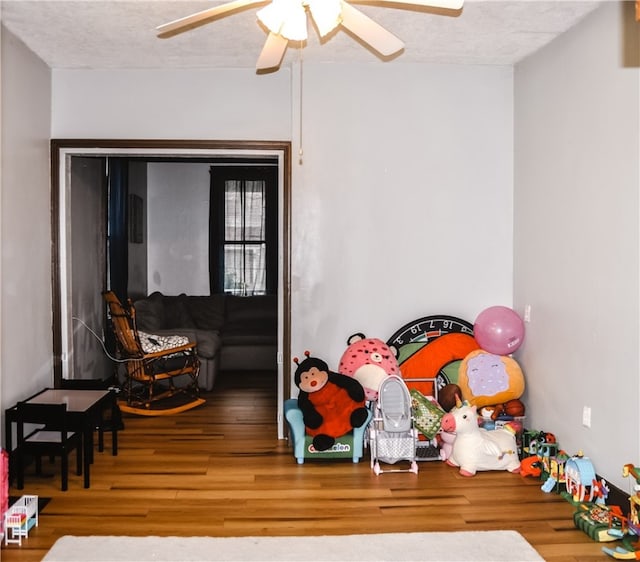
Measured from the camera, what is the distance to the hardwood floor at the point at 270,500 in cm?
312

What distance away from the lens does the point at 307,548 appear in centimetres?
292

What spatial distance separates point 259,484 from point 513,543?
1.48 meters

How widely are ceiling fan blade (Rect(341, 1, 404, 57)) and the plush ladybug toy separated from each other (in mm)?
2040

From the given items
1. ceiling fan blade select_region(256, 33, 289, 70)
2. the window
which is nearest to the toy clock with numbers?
ceiling fan blade select_region(256, 33, 289, 70)

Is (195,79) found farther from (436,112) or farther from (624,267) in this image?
(624,267)

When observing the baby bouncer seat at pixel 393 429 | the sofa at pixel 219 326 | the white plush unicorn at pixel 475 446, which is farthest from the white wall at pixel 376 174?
the sofa at pixel 219 326

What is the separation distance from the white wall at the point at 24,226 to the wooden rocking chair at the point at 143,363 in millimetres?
910

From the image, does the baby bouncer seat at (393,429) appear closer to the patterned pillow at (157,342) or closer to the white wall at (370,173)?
the white wall at (370,173)

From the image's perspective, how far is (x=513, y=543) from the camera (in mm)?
2963

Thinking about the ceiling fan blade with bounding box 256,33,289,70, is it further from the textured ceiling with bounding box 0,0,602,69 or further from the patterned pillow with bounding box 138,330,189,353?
the patterned pillow with bounding box 138,330,189,353

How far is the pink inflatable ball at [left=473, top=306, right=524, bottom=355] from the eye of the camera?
427 cm

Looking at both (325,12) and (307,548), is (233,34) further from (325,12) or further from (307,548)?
(307,548)

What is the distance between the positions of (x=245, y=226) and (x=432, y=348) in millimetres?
4434

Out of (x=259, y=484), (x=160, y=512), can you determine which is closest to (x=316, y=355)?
(x=259, y=484)
